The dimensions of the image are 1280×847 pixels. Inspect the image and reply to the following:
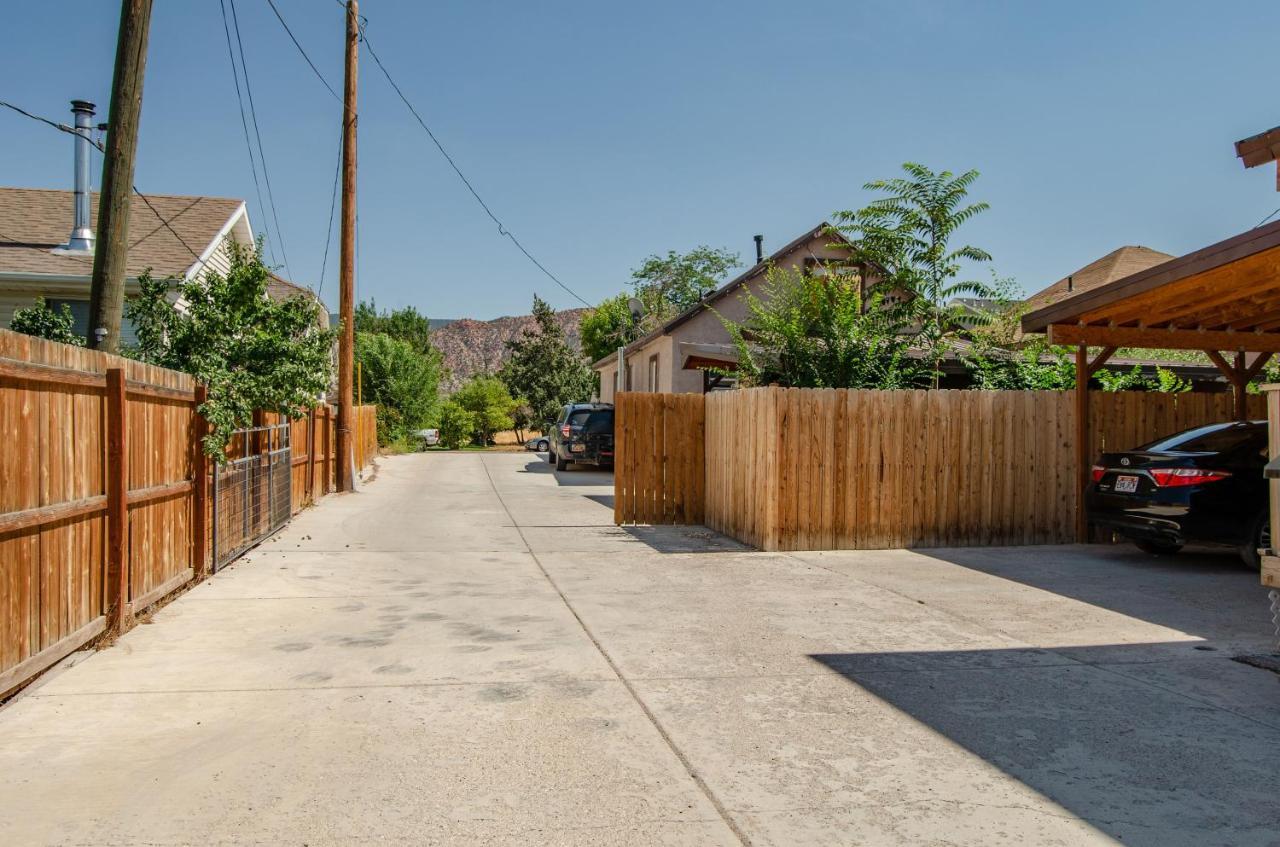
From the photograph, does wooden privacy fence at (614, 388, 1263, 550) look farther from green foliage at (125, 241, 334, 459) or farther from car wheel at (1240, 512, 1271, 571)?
green foliage at (125, 241, 334, 459)

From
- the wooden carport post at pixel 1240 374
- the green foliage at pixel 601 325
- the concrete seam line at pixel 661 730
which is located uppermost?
the green foliage at pixel 601 325

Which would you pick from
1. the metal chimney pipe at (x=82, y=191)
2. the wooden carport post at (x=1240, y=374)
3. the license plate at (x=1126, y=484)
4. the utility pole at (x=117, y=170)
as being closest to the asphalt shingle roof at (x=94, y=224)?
the metal chimney pipe at (x=82, y=191)

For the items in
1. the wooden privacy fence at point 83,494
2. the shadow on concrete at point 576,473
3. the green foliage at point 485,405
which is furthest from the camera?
the green foliage at point 485,405

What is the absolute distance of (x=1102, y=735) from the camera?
4.88m

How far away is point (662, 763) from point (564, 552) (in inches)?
276

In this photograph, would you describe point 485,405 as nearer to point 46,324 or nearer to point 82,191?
point 82,191

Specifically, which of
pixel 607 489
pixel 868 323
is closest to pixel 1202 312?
pixel 868 323

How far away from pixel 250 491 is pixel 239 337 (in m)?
1.81

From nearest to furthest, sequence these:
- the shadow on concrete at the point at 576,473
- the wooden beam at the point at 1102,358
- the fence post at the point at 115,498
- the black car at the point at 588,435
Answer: the fence post at the point at 115,498 → the wooden beam at the point at 1102,358 → the shadow on concrete at the point at 576,473 → the black car at the point at 588,435

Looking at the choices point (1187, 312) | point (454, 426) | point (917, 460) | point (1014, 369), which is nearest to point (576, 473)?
point (1014, 369)

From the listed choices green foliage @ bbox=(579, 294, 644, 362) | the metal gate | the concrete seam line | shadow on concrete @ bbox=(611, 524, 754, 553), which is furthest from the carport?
green foliage @ bbox=(579, 294, 644, 362)

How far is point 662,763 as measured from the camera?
4445 millimetres

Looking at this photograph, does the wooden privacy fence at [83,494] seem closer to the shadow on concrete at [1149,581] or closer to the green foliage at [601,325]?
the shadow on concrete at [1149,581]

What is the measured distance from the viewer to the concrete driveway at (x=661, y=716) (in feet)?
12.6
